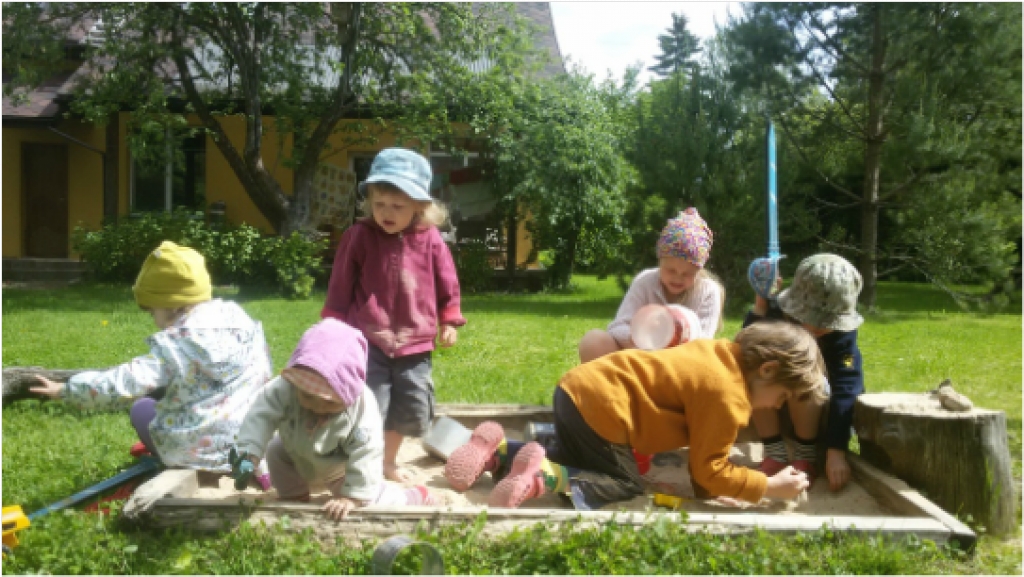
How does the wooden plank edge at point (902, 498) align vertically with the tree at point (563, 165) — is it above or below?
below

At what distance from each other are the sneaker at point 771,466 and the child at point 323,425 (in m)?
1.62

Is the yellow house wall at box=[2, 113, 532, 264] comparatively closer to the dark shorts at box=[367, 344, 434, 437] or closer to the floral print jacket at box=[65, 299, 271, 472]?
the dark shorts at box=[367, 344, 434, 437]

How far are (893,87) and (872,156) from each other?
1036mm

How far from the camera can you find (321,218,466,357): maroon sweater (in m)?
3.78

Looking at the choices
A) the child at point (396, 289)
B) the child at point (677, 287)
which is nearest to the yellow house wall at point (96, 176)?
the child at point (677, 287)

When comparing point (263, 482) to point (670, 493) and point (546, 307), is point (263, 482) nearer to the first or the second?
point (670, 493)

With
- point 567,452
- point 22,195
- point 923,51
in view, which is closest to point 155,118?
point 22,195

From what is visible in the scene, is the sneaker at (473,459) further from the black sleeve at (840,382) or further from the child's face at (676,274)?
the black sleeve at (840,382)

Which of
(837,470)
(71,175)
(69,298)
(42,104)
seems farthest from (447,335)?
(71,175)

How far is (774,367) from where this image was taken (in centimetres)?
326

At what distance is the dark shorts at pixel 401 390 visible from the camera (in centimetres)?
377

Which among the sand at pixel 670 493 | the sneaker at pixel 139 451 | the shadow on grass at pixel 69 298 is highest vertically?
the shadow on grass at pixel 69 298

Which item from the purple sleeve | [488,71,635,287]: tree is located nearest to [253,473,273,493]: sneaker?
the purple sleeve

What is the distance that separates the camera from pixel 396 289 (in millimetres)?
3801
